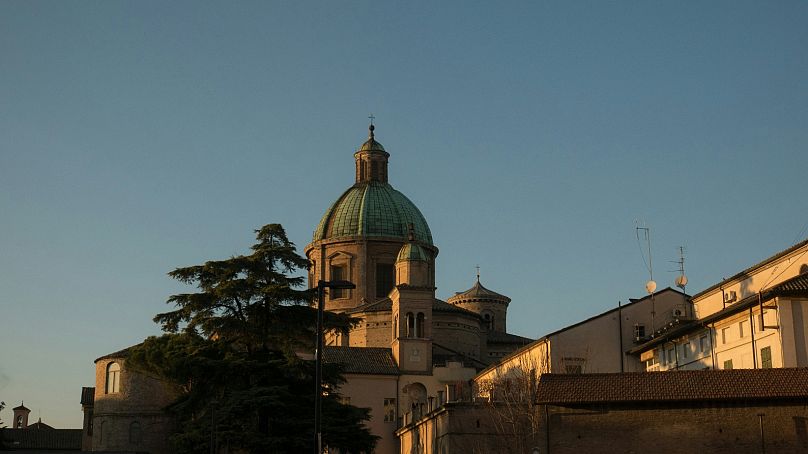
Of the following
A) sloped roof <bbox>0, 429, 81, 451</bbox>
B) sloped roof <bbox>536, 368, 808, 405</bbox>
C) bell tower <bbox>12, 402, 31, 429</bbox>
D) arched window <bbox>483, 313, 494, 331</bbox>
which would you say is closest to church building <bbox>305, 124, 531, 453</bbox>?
arched window <bbox>483, 313, 494, 331</bbox>

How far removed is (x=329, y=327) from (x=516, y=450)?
805 centimetres

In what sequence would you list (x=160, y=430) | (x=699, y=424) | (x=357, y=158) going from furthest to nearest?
(x=357, y=158), (x=160, y=430), (x=699, y=424)

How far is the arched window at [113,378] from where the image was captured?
6016 centimetres

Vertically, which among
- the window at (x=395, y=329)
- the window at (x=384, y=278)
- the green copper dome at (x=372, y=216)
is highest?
the green copper dome at (x=372, y=216)

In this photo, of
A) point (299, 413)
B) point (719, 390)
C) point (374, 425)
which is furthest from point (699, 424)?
point (374, 425)

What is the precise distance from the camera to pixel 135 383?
59.3 metres

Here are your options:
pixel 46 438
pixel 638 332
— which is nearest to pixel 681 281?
pixel 638 332

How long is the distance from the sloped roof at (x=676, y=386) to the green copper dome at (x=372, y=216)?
37836 mm

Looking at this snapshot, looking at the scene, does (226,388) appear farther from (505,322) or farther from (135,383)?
(505,322)

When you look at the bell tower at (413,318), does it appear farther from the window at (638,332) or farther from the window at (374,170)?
the window at (638,332)

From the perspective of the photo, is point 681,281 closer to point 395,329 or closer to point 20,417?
point 395,329

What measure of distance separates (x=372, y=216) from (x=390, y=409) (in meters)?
14.6

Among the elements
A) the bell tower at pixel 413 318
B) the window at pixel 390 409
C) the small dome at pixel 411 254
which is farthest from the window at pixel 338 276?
the window at pixel 390 409

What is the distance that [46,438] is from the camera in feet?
293
